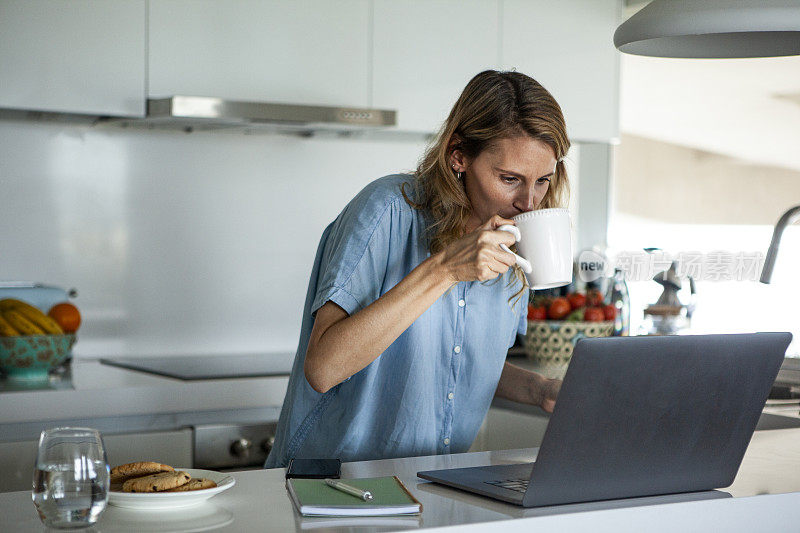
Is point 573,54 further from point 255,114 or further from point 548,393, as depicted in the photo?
point 548,393

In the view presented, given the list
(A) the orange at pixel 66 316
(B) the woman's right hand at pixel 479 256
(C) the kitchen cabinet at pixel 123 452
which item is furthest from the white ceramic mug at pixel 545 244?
(A) the orange at pixel 66 316

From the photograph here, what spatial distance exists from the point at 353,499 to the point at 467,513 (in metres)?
0.12

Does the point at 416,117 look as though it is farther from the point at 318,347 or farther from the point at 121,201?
the point at 318,347

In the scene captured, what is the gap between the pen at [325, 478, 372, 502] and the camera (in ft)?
3.23

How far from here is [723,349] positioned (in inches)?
40.2

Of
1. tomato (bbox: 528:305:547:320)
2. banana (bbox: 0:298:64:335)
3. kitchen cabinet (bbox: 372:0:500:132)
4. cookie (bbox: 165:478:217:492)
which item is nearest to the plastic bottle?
tomato (bbox: 528:305:547:320)

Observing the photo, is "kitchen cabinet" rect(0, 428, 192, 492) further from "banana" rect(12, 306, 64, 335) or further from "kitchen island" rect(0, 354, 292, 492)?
"banana" rect(12, 306, 64, 335)

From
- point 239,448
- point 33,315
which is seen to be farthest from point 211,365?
point 33,315

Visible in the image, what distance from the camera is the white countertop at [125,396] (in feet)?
6.70

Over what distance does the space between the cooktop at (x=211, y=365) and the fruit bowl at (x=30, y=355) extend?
224 mm

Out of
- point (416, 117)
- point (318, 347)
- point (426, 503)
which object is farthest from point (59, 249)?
point (426, 503)

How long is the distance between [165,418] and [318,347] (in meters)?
1.01

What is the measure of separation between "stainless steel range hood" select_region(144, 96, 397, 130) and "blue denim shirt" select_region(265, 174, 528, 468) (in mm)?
925

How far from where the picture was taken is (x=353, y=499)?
99 centimetres
